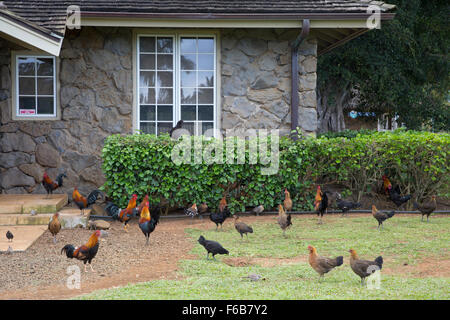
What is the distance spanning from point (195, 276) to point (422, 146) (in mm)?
6466

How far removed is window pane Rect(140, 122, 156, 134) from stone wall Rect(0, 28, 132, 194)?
0.31 m

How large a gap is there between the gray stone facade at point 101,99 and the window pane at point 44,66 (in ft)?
0.89

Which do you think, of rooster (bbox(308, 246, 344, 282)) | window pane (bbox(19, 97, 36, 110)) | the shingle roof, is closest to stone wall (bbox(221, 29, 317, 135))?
the shingle roof

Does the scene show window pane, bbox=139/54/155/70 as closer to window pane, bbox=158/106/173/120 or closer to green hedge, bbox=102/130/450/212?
window pane, bbox=158/106/173/120

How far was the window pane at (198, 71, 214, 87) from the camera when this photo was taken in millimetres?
10844

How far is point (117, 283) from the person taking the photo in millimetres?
5566

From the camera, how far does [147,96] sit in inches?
424

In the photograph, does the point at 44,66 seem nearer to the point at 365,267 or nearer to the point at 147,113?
the point at 147,113

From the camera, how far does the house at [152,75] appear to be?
1009cm

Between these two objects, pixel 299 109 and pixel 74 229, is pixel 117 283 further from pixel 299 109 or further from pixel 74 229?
pixel 299 109

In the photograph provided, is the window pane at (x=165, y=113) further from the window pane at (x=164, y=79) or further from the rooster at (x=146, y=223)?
the rooster at (x=146, y=223)

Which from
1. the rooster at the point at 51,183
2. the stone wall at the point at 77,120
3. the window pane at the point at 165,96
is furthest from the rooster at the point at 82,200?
the window pane at the point at 165,96

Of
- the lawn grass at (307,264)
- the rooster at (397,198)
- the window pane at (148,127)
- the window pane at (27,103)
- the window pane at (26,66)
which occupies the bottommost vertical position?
the lawn grass at (307,264)

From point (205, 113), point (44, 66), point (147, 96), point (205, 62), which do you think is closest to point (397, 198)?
point (205, 113)
